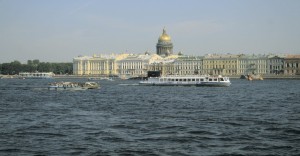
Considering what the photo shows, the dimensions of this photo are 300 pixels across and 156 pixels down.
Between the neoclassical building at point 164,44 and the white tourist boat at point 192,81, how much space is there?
246 ft

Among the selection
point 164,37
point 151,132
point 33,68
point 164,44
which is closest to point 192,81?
point 151,132

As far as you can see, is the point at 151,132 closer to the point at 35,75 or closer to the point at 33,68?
the point at 35,75

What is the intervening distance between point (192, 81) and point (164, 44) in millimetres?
79031

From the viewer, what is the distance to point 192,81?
57781 mm

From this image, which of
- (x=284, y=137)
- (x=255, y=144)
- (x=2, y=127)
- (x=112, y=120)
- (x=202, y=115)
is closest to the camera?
(x=255, y=144)

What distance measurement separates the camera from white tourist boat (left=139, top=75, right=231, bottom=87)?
55.1 meters

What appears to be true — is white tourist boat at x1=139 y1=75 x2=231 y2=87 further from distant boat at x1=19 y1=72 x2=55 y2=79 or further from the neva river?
distant boat at x1=19 y1=72 x2=55 y2=79

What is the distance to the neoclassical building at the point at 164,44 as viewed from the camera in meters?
136

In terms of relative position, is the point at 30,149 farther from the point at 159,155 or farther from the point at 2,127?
the point at 2,127

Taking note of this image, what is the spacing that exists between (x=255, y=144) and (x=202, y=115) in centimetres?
738

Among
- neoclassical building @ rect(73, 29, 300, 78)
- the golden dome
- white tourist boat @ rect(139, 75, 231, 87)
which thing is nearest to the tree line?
neoclassical building @ rect(73, 29, 300, 78)

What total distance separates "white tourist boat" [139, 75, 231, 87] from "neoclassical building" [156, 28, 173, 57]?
7500cm

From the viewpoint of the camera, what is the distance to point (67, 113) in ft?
74.0

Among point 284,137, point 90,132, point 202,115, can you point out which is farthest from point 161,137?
point 202,115
